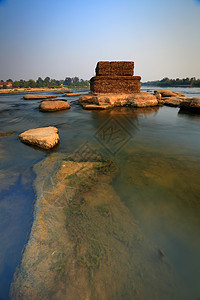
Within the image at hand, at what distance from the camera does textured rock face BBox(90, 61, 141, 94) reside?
953cm

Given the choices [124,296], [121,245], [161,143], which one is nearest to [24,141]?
[121,245]

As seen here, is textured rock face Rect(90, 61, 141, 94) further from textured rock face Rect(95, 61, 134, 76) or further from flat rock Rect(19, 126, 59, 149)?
flat rock Rect(19, 126, 59, 149)

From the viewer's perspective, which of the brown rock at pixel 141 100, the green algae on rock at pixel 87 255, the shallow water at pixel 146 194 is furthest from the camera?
the brown rock at pixel 141 100

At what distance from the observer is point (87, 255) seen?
1.02 meters

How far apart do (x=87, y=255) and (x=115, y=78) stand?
10850mm

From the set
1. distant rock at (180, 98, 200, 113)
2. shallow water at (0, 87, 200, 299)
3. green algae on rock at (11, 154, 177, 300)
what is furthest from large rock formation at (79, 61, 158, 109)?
green algae on rock at (11, 154, 177, 300)

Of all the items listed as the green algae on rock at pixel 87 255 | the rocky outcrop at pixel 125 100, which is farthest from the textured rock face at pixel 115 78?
the green algae on rock at pixel 87 255

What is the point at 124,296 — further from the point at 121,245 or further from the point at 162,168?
the point at 162,168

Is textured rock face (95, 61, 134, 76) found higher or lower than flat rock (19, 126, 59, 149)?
higher

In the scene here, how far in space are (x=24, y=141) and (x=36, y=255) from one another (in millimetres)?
2964

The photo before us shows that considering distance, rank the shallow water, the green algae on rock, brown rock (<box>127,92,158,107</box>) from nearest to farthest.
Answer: the green algae on rock, the shallow water, brown rock (<box>127,92,158,107</box>)

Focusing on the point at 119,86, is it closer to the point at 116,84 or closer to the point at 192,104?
the point at 116,84

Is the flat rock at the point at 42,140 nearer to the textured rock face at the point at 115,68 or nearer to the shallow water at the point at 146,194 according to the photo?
the shallow water at the point at 146,194

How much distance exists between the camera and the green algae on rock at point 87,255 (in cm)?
85
